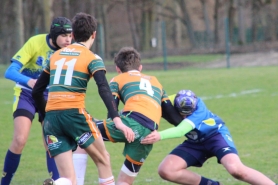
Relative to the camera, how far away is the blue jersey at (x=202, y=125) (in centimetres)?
549

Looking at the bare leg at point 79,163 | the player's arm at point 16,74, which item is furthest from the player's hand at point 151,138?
the player's arm at point 16,74

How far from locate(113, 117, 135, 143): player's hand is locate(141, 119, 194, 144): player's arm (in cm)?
35

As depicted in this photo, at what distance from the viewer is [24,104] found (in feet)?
21.2

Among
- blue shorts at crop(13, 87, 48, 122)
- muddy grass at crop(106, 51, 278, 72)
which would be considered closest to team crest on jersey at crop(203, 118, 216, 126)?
blue shorts at crop(13, 87, 48, 122)

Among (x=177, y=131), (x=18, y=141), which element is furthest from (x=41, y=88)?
(x=177, y=131)

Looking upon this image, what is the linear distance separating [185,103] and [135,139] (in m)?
0.58

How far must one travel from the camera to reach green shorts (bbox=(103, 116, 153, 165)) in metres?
5.28

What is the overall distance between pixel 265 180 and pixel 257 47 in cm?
2458

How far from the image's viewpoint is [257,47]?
2938cm

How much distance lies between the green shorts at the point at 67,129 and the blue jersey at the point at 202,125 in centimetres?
96

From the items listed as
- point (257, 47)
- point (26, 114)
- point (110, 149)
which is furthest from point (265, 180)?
point (257, 47)

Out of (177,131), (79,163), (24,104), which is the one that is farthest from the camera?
(24,104)

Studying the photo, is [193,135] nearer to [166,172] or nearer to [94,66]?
[166,172]

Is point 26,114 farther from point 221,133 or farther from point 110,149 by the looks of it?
point 110,149
